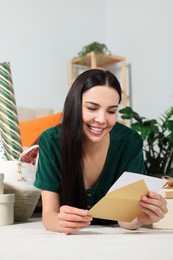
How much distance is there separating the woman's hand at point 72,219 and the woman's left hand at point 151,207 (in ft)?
0.44

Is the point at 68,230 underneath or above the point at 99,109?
underneath

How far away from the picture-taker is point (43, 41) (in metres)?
3.40

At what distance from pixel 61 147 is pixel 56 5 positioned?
8.79 feet

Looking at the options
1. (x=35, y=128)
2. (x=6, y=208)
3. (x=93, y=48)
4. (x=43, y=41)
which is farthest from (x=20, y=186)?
(x=43, y=41)

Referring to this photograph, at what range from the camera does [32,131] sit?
1948mm

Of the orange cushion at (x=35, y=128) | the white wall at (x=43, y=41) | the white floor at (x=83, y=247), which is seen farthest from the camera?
the white wall at (x=43, y=41)

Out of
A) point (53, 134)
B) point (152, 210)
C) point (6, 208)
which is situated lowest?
point (6, 208)

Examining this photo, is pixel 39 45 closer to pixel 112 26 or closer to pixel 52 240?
pixel 112 26

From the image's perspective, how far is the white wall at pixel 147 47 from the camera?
3.05 meters

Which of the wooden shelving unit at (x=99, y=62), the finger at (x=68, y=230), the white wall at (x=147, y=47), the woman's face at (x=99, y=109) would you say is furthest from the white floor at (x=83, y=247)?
→ the wooden shelving unit at (x=99, y=62)

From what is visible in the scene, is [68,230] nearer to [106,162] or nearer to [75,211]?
[75,211]

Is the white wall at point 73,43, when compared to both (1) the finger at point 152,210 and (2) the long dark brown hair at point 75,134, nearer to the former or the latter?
(2) the long dark brown hair at point 75,134

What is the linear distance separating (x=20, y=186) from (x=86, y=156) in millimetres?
270

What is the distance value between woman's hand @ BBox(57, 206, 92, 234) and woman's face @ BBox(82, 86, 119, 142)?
23 centimetres
